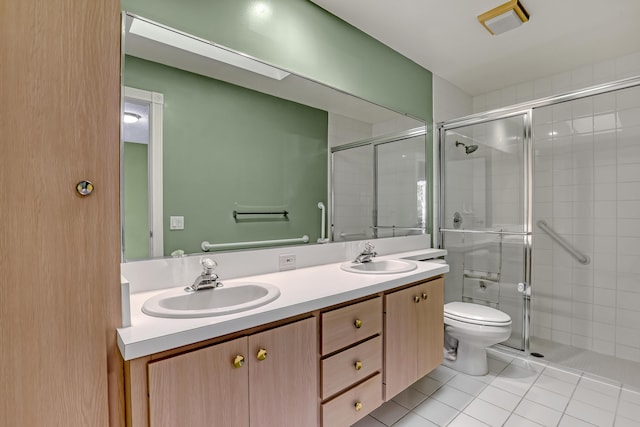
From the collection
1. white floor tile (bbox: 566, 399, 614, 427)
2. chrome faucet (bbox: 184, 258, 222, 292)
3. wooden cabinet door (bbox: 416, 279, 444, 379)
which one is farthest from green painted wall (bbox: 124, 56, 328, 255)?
white floor tile (bbox: 566, 399, 614, 427)

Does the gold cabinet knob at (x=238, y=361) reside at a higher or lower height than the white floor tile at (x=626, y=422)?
higher

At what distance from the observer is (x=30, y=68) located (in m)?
0.78

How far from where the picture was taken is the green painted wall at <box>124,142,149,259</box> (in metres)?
1.27

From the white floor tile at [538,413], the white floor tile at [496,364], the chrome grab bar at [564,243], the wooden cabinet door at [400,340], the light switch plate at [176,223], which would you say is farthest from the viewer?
the chrome grab bar at [564,243]

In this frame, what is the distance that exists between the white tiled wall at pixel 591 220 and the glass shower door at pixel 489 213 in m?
0.55

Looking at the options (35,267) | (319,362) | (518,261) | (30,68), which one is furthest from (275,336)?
(518,261)

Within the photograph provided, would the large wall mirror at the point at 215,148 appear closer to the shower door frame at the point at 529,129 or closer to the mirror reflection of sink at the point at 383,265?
the mirror reflection of sink at the point at 383,265

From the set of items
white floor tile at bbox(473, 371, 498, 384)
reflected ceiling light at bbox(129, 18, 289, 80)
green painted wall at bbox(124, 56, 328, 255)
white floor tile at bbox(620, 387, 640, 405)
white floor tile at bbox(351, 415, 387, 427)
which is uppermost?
reflected ceiling light at bbox(129, 18, 289, 80)

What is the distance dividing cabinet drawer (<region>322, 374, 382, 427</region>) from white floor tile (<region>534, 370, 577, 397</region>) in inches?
49.9

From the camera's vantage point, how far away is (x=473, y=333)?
2068mm

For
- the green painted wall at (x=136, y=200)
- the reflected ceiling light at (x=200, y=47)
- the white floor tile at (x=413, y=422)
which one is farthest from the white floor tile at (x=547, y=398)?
the reflected ceiling light at (x=200, y=47)

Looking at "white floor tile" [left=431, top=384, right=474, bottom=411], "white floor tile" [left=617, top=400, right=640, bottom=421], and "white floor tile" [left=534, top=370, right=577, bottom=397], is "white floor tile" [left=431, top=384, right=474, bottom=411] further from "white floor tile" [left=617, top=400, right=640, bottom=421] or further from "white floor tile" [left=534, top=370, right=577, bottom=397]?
"white floor tile" [left=617, top=400, right=640, bottom=421]

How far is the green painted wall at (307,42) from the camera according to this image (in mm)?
1455

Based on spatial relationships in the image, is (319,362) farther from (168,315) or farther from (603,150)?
(603,150)
